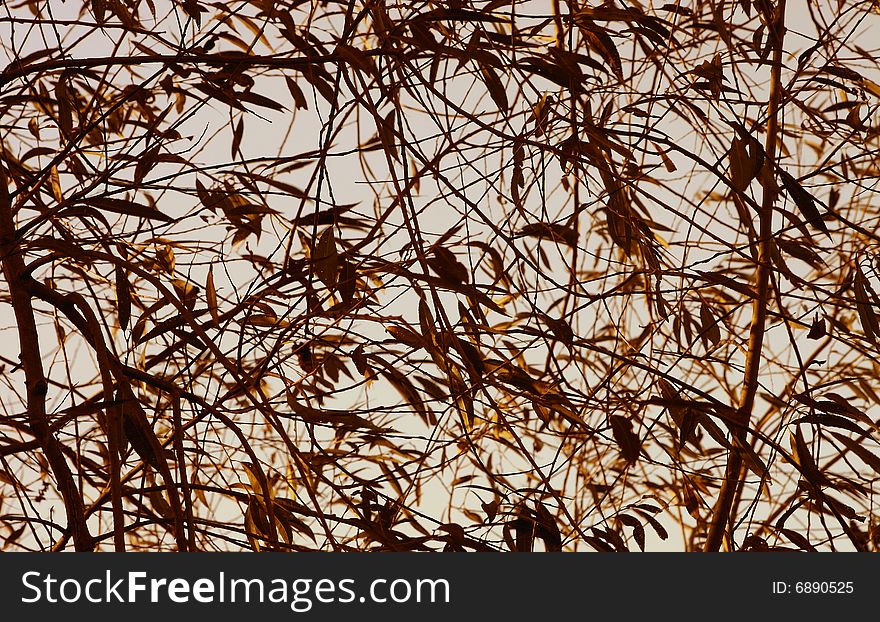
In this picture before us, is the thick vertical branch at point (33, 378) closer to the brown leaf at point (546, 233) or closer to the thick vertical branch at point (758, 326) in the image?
the brown leaf at point (546, 233)

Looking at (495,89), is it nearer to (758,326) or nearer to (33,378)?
(758,326)

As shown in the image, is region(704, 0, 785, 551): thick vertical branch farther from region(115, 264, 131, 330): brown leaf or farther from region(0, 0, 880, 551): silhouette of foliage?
region(115, 264, 131, 330): brown leaf

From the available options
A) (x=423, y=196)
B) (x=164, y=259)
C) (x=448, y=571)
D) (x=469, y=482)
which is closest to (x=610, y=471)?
(x=469, y=482)

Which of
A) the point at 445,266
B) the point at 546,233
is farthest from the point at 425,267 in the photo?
the point at 546,233

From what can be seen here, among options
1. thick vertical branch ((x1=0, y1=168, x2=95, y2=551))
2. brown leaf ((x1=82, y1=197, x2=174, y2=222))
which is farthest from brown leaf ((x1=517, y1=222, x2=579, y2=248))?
thick vertical branch ((x1=0, y1=168, x2=95, y2=551))

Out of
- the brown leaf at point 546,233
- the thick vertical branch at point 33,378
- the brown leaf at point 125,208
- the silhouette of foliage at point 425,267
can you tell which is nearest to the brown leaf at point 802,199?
the silhouette of foliage at point 425,267

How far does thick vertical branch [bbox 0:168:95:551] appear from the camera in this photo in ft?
3.31

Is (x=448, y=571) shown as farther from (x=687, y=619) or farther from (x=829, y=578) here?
(x=829, y=578)

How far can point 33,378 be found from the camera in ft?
3.46

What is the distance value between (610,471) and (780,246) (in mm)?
529

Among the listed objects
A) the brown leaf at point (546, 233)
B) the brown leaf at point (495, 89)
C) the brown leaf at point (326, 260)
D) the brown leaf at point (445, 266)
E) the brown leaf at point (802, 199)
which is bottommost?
the brown leaf at point (326, 260)

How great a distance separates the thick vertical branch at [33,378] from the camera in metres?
1.01

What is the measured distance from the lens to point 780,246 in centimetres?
115

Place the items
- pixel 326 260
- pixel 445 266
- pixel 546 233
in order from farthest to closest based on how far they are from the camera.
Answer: pixel 546 233 < pixel 445 266 < pixel 326 260
